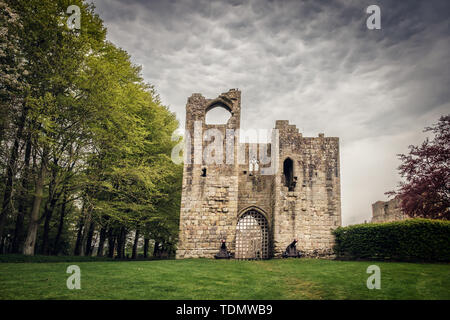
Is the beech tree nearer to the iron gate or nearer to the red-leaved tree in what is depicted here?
the iron gate

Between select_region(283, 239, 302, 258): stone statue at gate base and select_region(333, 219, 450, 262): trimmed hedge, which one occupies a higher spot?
select_region(333, 219, 450, 262): trimmed hedge

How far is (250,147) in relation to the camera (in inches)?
819

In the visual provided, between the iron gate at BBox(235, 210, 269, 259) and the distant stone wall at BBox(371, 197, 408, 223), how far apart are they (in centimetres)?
1653

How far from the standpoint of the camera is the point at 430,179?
18703 millimetres

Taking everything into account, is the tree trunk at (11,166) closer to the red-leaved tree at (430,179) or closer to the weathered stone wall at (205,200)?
the weathered stone wall at (205,200)

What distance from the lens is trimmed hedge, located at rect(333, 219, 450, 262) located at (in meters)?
14.1

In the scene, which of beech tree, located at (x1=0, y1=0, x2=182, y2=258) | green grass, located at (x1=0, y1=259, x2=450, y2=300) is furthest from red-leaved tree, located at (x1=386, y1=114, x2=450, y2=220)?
beech tree, located at (x1=0, y1=0, x2=182, y2=258)

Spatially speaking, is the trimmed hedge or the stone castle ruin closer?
the trimmed hedge

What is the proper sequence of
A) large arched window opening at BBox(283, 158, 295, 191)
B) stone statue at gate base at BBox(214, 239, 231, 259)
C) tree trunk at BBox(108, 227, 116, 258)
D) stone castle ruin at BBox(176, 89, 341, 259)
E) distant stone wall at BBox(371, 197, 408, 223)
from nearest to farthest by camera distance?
1. stone statue at gate base at BBox(214, 239, 231, 259)
2. stone castle ruin at BBox(176, 89, 341, 259)
3. large arched window opening at BBox(283, 158, 295, 191)
4. tree trunk at BBox(108, 227, 116, 258)
5. distant stone wall at BBox(371, 197, 408, 223)

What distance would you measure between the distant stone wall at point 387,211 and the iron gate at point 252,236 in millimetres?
16527
